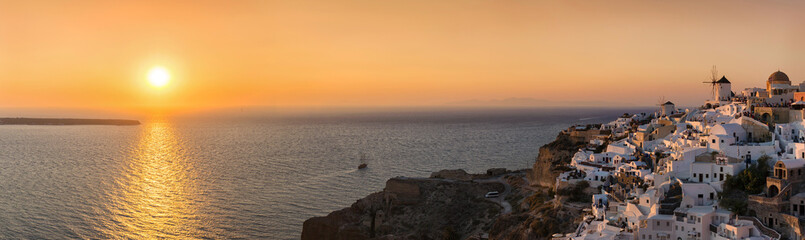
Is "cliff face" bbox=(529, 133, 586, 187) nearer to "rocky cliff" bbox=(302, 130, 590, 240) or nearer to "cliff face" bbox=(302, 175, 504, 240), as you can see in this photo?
"rocky cliff" bbox=(302, 130, 590, 240)

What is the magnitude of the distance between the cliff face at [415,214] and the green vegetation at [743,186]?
58.3 feet

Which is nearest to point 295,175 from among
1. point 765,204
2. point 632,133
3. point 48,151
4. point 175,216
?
point 175,216

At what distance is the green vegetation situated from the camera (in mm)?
29375

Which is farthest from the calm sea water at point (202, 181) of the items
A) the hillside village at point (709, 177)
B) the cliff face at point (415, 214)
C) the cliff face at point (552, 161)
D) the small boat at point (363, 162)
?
the hillside village at point (709, 177)

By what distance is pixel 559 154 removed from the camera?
52906mm

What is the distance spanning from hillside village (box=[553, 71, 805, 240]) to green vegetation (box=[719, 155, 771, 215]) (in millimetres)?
48

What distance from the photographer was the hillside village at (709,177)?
28375mm

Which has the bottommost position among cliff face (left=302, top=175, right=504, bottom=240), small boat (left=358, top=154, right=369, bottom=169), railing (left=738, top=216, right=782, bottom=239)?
cliff face (left=302, top=175, right=504, bottom=240)

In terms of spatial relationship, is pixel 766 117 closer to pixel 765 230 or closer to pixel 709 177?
pixel 709 177

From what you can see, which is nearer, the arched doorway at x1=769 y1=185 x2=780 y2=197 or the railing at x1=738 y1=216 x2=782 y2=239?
the railing at x1=738 y1=216 x2=782 y2=239

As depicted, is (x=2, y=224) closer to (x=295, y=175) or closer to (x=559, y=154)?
(x=295, y=175)

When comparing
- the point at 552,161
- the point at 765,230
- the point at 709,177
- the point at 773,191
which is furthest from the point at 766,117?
the point at 552,161

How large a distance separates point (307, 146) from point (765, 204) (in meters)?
95.4

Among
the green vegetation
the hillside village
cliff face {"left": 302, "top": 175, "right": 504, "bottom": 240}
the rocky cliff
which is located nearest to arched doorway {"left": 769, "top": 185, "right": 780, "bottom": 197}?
the hillside village
